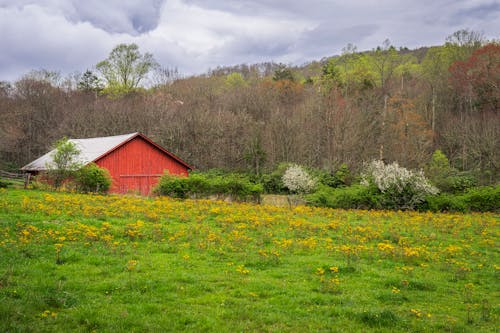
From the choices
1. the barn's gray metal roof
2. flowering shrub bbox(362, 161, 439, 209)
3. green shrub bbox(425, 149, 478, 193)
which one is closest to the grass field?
flowering shrub bbox(362, 161, 439, 209)

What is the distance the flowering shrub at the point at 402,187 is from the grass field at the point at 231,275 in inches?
359

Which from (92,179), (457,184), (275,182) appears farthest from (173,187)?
(457,184)

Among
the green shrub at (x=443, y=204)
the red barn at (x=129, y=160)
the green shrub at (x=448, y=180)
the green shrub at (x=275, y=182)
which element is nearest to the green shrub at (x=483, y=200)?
the green shrub at (x=443, y=204)

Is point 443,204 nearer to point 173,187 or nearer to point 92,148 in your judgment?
point 173,187

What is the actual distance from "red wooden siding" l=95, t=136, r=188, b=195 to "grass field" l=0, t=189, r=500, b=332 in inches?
746

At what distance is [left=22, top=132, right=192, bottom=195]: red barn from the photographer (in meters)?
37.2

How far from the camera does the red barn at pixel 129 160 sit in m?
37.2

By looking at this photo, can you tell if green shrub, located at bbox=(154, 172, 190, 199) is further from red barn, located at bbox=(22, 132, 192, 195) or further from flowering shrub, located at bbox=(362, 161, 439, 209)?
flowering shrub, located at bbox=(362, 161, 439, 209)

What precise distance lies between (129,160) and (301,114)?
978 inches

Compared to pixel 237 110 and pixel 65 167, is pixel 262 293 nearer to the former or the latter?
pixel 65 167

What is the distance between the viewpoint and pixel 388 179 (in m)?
27.9

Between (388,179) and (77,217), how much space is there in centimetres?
1986

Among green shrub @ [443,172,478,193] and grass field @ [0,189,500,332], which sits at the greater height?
green shrub @ [443,172,478,193]

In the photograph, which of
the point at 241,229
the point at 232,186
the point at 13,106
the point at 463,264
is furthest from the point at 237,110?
the point at 463,264
